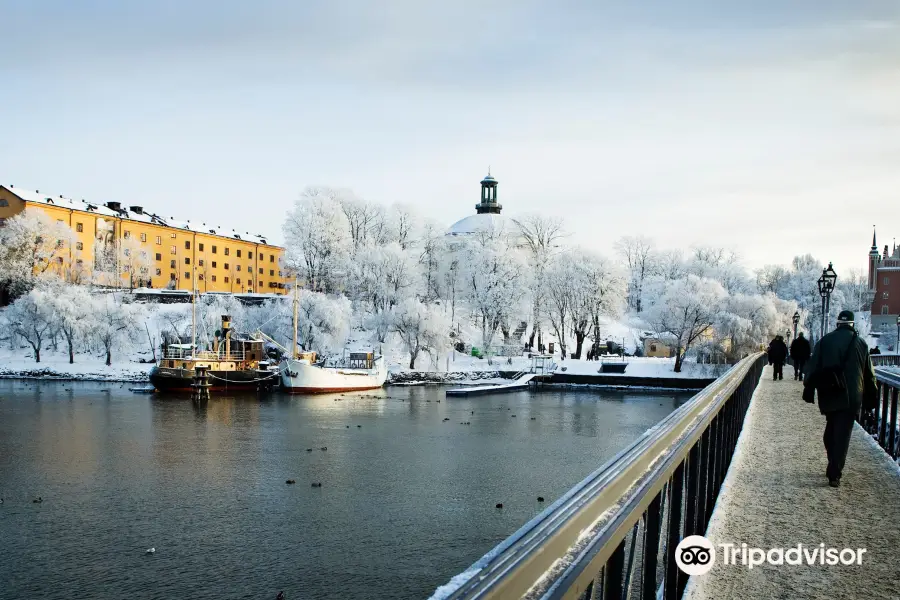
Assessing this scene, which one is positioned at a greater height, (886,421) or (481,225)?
(481,225)

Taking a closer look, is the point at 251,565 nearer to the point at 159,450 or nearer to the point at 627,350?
the point at 159,450

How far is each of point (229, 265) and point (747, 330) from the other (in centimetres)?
6581

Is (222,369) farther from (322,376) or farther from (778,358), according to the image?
(778,358)

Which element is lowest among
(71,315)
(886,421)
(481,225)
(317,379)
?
(317,379)

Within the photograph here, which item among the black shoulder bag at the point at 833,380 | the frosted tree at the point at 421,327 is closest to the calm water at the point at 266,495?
the black shoulder bag at the point at 833,380

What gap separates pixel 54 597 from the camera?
1173 cm

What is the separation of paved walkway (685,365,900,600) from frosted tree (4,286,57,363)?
6625cm

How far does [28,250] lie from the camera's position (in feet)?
244

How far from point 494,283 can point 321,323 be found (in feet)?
60.7

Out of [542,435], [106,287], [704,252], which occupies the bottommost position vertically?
[542,435]

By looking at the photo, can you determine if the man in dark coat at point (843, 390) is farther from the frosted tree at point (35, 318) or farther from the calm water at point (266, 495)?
the frosted tree at point (35, 318)

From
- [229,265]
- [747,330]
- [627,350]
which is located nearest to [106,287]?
[229,265]

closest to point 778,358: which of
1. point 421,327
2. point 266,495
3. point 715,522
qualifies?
point 266,495

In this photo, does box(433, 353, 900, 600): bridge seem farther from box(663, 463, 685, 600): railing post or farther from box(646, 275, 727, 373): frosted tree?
box(646, 275, 727, 373): frosted tree
